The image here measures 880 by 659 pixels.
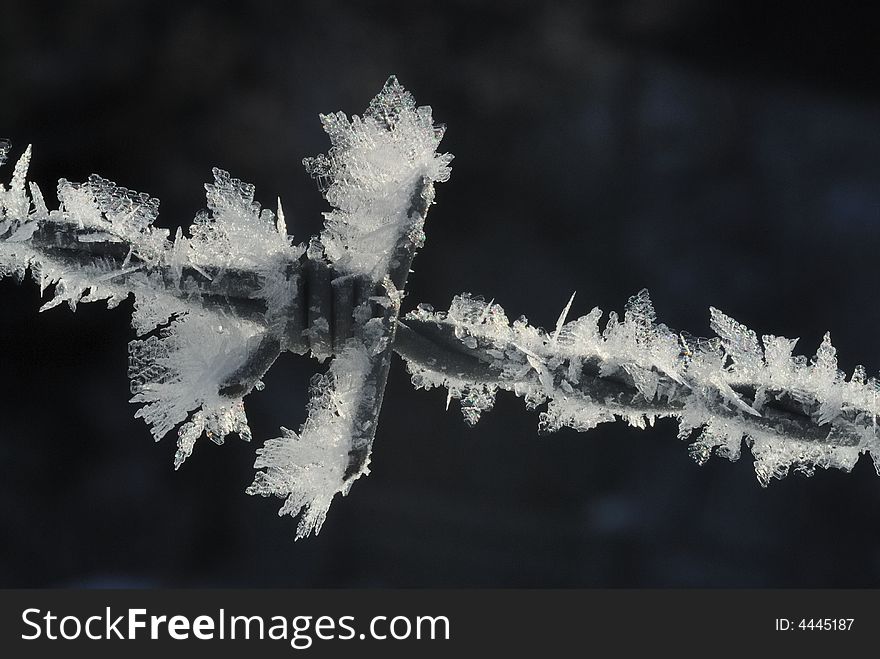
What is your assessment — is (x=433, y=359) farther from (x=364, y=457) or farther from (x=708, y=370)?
(x=708, y=370)

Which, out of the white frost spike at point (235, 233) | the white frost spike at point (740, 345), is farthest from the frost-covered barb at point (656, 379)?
the white frost spike at point (235, 233)

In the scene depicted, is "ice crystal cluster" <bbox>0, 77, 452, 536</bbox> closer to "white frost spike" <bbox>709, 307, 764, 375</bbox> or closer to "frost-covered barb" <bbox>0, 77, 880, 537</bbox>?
"frost-covered barb" <bbox>0, 77, 880, 537</bbox>

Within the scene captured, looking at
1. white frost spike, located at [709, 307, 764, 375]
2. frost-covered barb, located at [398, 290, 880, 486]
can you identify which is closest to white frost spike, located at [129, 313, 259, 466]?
frost-covered barb, located at [398, 290, 880, 486]

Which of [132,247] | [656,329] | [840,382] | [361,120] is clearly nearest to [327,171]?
[361,120]

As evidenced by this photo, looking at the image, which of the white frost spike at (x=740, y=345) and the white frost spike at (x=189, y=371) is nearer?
the white frost spike at (x=189, y=371)

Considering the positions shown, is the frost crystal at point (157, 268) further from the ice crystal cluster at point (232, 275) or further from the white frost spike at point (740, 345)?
the white frost spike at point (740, 345)

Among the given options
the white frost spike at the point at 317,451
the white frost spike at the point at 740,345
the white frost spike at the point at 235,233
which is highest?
the white frost spike at the point at 235,233

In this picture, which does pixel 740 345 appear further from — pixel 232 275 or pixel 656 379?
pixel 232 275

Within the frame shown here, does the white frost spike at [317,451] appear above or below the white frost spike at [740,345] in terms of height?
below
